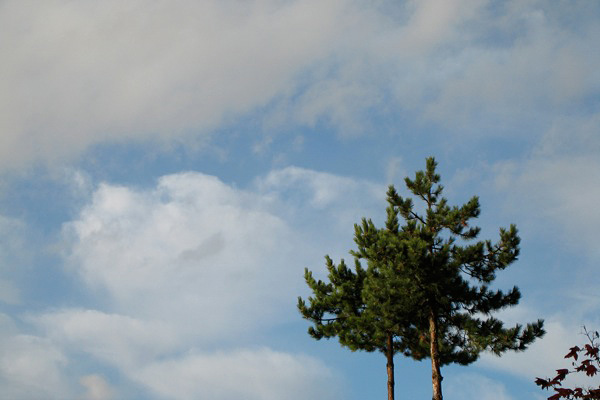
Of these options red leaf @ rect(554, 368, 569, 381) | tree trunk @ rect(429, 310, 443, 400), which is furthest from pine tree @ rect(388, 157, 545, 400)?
red leaf @ rect(554, 368, 569, 381)

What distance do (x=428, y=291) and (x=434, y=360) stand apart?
2.77m

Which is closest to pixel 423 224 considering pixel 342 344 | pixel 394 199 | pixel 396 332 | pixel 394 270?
pixel 394 199

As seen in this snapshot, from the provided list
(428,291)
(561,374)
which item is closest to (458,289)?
(428,291)

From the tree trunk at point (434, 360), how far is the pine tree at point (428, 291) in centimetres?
4

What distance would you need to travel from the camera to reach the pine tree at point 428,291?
22.3 metres

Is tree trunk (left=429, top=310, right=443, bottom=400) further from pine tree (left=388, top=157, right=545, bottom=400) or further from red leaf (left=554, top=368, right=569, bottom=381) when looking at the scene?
red leaf (left=554, top=368, right=569, bottom=381)

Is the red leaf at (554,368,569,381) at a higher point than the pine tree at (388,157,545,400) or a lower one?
lower

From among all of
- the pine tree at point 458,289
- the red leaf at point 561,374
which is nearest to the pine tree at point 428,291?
the pine tree at point 458,289

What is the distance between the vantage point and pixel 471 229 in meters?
24.0

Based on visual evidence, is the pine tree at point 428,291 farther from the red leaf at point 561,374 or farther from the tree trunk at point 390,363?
the red leaf at point 561,374

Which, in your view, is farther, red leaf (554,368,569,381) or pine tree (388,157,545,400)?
pine tree (388,157,545,400)

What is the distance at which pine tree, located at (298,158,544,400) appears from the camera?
73.3 ft

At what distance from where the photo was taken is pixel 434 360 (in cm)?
2245

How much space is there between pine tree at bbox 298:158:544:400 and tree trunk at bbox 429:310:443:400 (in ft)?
Result: 0.13
